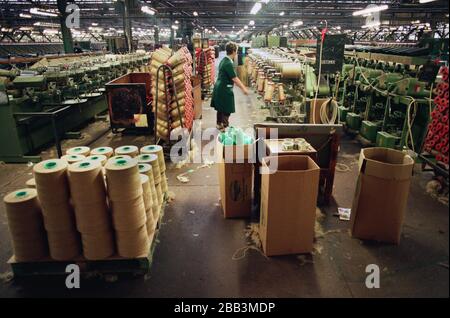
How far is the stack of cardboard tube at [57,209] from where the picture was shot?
7.45 feet


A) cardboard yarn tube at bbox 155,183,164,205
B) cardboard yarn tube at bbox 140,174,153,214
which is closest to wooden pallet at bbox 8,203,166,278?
cardboard yarn tube at bbox 140,174,153,214

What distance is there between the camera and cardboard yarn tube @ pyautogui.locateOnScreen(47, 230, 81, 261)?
2439 millimetres

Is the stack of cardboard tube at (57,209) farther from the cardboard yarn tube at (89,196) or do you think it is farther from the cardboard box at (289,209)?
the cardboard box at (289,209)

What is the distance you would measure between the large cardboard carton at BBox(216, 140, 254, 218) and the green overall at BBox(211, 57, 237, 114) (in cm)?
218

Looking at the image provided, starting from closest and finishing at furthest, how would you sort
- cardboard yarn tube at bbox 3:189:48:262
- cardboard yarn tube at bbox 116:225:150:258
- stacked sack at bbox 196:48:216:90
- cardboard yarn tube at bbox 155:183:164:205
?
1. cardboard yarn tube at bbox 3:189:48:262
2. cardboard yarn tube at bbox 116:225:150:258
3. cardboard yarn tube at bbox 155:183:164:205
4. stacked sack at bbox 196:48:216:90

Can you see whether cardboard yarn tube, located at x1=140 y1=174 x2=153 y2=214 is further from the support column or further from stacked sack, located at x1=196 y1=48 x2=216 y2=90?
the support column

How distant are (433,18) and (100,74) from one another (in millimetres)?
13646

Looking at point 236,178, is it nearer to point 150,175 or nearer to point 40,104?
point 150,175

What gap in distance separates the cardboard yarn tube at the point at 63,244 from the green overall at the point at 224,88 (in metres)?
3.50

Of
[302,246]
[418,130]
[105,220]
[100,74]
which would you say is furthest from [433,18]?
[105,220]

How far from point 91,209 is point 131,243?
424 mm

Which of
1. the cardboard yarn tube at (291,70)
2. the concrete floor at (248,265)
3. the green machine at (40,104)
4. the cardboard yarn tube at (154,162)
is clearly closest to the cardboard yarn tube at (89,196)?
the concrete floor at (248,265)

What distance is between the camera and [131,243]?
8.22 feet
